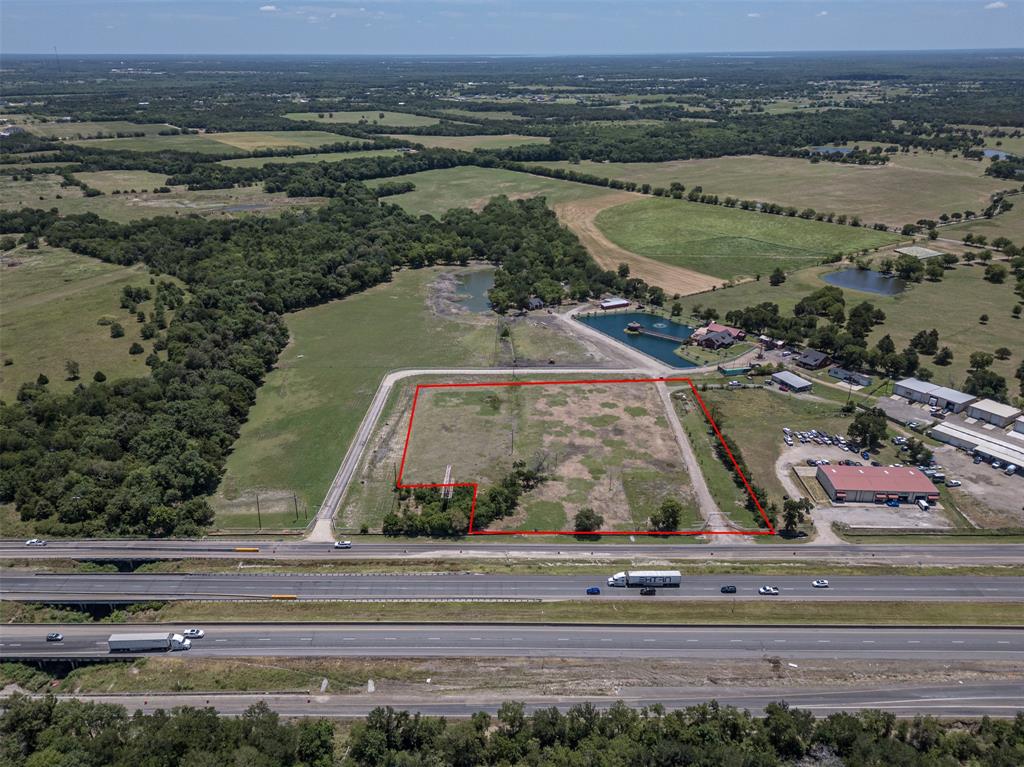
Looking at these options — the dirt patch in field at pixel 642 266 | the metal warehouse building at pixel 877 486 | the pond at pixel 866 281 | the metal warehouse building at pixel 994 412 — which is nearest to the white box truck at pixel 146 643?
the metal warehouse building at pixel 877 486

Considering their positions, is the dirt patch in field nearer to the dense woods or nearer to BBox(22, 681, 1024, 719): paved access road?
BBox(22, 681, 1024, 719): paved access road

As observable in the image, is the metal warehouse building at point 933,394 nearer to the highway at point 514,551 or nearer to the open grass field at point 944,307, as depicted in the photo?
the open grass field at point 944,307

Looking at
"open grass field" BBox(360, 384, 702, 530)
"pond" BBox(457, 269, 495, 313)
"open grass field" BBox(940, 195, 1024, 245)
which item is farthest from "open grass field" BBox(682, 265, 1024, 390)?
"open grass field" BBox(360, 384, 702, 530)

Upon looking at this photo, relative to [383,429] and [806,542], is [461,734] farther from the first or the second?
[383,429]

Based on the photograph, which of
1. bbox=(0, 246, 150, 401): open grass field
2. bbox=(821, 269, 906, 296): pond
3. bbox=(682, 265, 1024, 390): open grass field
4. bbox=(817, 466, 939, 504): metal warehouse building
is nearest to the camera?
bbox=(817, 466, 939, 504): metal warehouse building

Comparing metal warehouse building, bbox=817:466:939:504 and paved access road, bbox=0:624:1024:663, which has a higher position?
metal warehouse building, bbox=817:466:939:504

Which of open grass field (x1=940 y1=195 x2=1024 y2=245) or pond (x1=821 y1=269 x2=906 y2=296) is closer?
pond (x1=821 y1=269 x2=906 y2=296)
